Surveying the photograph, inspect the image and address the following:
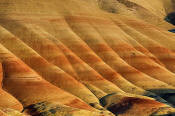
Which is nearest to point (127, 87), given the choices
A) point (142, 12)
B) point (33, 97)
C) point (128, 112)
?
point (128, 112)

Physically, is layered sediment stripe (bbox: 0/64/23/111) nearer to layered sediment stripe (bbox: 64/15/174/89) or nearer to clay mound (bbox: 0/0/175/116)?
clay mound (bbox: 0/0/175/116)

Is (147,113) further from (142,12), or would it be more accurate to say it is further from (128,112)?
(142,12)

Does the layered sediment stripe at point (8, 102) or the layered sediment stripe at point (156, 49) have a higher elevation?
the layered sediment stripe at point (8, 102)

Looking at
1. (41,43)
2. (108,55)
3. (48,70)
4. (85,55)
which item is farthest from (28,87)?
(108,55)

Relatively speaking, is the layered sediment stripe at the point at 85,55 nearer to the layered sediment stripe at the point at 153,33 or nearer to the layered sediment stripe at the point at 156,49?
the layered sediment stripe at the point at 156,49

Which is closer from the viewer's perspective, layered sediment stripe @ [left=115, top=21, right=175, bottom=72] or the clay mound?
the clay mound

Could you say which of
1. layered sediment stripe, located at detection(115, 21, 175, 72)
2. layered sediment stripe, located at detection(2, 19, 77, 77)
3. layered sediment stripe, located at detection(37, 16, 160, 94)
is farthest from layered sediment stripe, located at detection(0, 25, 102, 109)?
layered sediment stripe, located at detection(115, 21, 175, 72)

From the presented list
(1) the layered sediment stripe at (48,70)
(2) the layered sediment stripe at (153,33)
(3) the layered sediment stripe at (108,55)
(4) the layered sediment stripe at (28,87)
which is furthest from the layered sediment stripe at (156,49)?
(4) the layered sediment stripe at (28,87)
